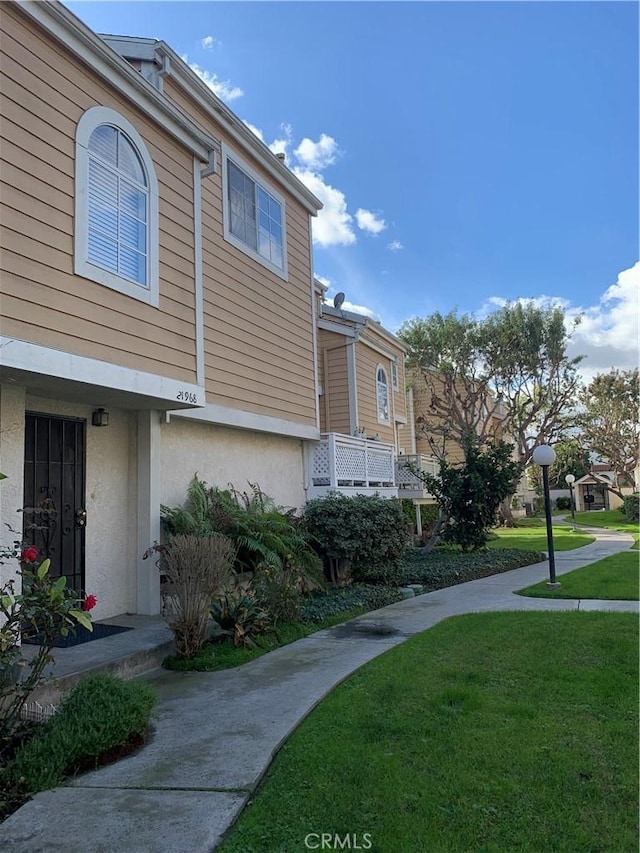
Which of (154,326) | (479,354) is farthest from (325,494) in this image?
(479,354)

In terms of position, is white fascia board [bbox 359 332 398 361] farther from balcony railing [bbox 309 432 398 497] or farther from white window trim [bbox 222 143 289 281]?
white window trim [bbox 222 143 289 281]

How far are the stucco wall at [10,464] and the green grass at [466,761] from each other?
3240 millimetres

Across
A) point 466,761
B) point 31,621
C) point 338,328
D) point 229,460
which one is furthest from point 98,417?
point 338,328

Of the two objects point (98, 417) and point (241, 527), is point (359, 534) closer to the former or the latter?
point (241, 527)

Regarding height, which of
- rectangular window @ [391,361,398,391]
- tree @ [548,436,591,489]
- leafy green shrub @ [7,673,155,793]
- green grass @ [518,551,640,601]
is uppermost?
rectangular window @ [391,361,398,391]

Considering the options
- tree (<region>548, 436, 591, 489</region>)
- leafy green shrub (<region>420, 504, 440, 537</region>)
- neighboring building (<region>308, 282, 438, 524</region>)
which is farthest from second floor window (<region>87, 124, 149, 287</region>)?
tree (<region>548, 436, 591, 489</region>)

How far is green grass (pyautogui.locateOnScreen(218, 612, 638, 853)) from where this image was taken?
282cm

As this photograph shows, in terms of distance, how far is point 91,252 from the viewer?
598 centimetres

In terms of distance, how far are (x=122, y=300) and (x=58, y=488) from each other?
7.14 ft

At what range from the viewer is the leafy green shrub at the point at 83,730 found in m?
3.46

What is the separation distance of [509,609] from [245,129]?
8.40 m

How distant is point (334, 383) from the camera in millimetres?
16312

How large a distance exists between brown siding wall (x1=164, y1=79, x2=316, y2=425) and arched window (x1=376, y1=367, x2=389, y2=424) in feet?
20.4

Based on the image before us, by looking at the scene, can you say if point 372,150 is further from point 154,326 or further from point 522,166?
point 154,326
